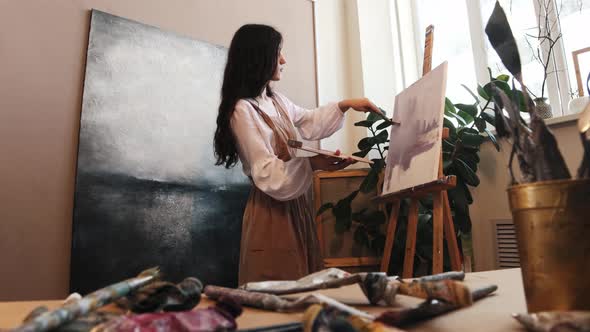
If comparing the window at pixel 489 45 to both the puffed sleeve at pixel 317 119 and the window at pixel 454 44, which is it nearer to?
the window at pixel 454 44

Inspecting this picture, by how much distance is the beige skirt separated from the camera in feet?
4.35

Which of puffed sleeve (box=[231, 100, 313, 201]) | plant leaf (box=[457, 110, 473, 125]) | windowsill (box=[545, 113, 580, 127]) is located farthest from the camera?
plant leaf (box=[457, 110, 473, 125])

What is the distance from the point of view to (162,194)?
6.86 feet

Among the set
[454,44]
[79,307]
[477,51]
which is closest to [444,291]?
[79,307]

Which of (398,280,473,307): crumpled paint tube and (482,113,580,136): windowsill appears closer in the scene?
(398,280,473,307): crumpled paint tube

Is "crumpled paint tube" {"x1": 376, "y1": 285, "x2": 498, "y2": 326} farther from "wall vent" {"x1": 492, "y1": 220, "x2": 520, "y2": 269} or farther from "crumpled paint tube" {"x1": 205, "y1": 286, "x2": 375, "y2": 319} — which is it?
"wall vent" {"x1": 492, "y1": 220, "x2": 520, "y2": 269}

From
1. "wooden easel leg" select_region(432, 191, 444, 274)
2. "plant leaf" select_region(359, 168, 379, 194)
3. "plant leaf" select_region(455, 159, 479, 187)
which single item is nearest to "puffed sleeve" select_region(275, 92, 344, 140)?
"wooden easel leg" select_region(432, 191, 444, 274)

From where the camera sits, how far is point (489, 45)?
2.62 m

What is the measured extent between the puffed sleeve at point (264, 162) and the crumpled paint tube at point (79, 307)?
787 mm

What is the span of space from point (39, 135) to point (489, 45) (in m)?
2.59

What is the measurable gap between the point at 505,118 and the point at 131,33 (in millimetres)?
2127

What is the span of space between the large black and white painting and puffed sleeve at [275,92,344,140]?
0.68 m

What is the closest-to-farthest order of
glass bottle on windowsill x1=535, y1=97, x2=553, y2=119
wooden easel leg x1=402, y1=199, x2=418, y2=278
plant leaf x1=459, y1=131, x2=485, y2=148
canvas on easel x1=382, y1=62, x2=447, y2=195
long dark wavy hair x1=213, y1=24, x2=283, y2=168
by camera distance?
1. long dark wavy hair x1=213, y1=24, x2=283, y2=168
2. canvas on easel x1=382, y1=62, x2=447, y2=195
3. wooden easel leg x1=402, y1=199, x2=418, y2=278
4. glass bottle on windowsill x1=535, y1=97, x2=553, y2=119
5. plant leaf x1=459, y1=131, x2=485, y2=148

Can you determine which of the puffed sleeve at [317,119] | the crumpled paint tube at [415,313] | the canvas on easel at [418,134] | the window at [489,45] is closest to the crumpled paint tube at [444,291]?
the crumpled paint tube at [415,313]
